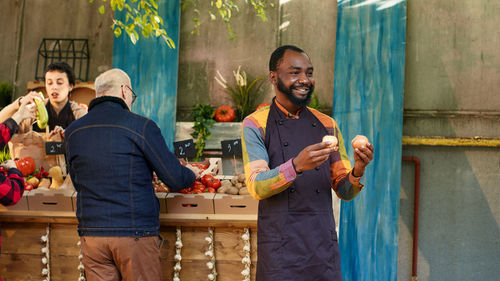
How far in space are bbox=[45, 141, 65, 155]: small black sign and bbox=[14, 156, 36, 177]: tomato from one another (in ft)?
0.62

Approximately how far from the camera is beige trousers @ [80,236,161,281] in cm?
226

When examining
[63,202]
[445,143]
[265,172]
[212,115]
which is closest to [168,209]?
[63,202]

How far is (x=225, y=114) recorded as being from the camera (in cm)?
498

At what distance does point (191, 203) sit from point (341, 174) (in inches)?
40.6

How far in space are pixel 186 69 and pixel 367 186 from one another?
2392 millimetres

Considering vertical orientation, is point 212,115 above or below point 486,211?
above

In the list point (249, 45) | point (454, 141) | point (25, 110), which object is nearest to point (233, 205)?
point (25, 110)

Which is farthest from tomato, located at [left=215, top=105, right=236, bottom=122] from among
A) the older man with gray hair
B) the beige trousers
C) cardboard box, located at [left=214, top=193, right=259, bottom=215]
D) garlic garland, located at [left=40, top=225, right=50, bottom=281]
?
the beige trousers

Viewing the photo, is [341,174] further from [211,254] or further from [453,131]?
[453,131]

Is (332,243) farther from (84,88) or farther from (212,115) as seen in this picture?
(84,88)

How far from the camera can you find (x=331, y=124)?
218 cm

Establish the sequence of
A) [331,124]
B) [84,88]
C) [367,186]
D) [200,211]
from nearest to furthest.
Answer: [331,124], [200,211], [367,186], [84,88]

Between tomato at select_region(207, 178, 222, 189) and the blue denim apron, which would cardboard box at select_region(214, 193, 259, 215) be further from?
the blue denim apron

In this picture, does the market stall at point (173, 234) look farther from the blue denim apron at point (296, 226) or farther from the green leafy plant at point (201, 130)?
the green leafy plant at point (201, 130)
